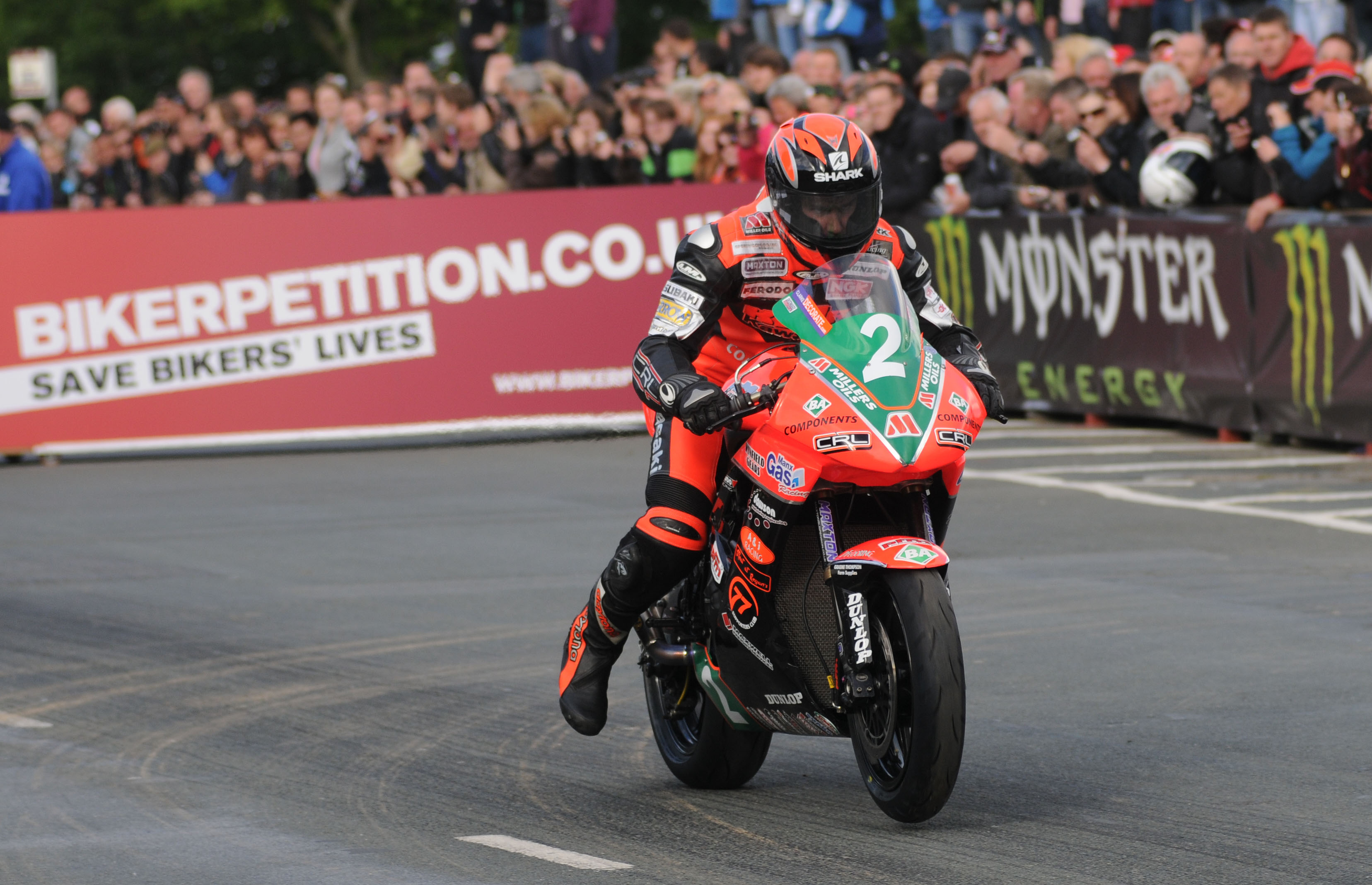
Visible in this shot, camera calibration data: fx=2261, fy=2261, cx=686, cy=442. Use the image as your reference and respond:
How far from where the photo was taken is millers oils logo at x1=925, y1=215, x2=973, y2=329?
57.9 ft

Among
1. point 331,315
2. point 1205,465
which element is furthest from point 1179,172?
point 331,315

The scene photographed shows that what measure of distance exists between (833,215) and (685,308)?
508mm

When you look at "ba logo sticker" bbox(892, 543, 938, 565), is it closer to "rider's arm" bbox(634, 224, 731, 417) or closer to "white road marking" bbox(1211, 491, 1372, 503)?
"rider's arm" bbox(634, 224, 731, 417)

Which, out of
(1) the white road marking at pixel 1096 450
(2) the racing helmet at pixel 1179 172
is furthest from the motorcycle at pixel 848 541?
(2) the racing helmet at pixel 1179 172

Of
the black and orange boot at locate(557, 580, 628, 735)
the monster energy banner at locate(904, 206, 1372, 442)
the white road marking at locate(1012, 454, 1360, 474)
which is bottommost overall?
the white road marking at locate(1012, 454, 1360, 474)

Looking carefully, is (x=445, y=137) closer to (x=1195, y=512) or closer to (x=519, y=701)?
(x=1195, y=512)

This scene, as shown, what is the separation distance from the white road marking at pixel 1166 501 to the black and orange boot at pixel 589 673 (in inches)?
232

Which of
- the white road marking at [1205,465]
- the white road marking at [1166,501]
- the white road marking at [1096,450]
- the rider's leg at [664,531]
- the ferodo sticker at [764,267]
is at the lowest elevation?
the white road marking at [1096,450]

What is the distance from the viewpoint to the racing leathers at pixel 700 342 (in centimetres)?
612

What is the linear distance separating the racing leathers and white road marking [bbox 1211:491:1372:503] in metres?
6.54

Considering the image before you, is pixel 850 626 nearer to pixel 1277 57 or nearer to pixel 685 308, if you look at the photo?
pixel 685 308

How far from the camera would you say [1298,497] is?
12539mm

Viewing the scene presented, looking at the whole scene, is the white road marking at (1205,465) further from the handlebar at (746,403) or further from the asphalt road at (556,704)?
the handlebar at (746,403)

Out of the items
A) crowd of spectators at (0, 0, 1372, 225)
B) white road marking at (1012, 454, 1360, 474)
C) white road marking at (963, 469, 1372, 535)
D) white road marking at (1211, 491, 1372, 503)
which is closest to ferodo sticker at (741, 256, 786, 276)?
white road marking at (963, 469, 1372, 535)
